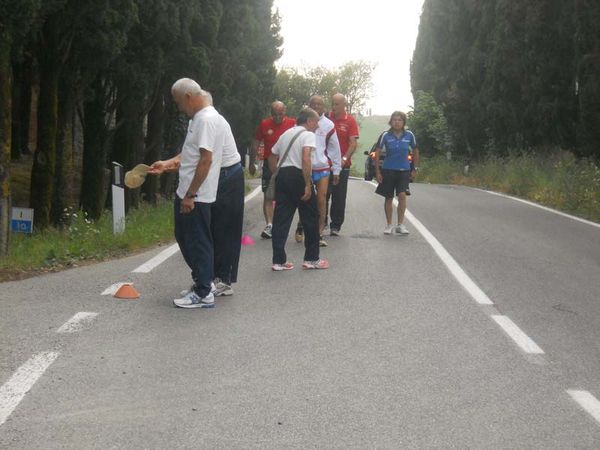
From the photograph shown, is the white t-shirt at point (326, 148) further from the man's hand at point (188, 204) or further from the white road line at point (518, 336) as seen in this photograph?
the white road line at point (518, 336)

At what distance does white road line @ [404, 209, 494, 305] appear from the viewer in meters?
9.10

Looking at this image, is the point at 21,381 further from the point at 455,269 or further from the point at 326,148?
the point at 326,148

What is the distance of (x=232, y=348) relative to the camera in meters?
6.76

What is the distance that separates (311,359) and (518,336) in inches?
72.8

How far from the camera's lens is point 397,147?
46.2ft

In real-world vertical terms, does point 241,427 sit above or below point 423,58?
below

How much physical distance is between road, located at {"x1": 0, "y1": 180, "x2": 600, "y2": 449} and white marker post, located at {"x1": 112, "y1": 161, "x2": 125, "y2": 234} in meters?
2.17

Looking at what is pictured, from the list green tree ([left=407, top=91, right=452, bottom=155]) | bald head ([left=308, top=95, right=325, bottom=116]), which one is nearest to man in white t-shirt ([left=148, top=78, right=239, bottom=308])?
bald head ([left=308, top=95, right=325, bottom=116])

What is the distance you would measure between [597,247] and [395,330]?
23.1 feet

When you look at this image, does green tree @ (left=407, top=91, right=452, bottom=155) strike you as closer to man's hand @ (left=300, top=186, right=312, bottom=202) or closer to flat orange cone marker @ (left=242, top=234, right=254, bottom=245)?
flat orange cone marker @ (left=242, top=234, right=254, bottom=245)

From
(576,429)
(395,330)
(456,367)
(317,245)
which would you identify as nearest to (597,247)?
(317,245)

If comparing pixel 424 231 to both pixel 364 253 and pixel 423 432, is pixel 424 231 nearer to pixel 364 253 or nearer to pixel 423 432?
pixel 364 253

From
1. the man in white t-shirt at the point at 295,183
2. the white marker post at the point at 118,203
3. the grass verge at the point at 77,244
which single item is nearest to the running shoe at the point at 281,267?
the man in white t-shirt at the point at 295,183

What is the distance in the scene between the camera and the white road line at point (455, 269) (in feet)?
29.9
